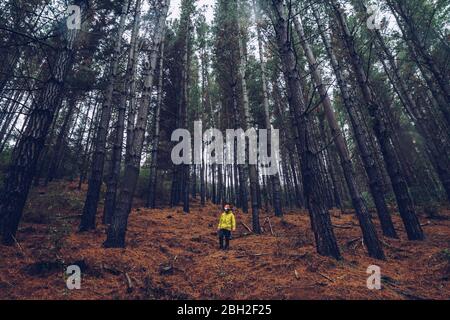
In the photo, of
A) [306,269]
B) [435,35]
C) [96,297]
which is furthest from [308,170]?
[435,35]

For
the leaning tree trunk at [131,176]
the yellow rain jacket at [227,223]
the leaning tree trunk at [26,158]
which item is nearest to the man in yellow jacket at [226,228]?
the yellow rain jacket at [227,223]

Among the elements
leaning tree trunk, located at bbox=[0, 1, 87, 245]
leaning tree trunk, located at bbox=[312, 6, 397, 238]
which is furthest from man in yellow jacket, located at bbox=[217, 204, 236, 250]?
leaning tree trunk, located at bbox=[0, 1, 87, 245]

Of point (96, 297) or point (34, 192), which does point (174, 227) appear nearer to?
point (96, 297)

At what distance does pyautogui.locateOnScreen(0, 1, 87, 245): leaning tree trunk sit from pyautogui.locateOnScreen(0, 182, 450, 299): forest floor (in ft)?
1.96

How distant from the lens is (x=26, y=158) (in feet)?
17.1

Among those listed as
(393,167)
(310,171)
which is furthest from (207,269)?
(393,167)

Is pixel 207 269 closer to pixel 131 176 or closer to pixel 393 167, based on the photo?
pixel 131 176

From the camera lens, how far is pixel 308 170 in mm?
5617

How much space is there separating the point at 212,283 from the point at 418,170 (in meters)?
20.5

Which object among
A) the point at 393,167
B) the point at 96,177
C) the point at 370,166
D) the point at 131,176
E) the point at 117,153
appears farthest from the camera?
the point at 117,153

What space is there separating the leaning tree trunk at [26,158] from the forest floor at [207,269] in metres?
0.60

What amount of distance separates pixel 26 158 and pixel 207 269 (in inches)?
182

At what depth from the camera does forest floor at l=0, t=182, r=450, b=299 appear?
4102mm

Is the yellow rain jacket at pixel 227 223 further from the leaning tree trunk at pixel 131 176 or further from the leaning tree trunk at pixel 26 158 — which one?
the leaning tree trunk at pixel 26 158
